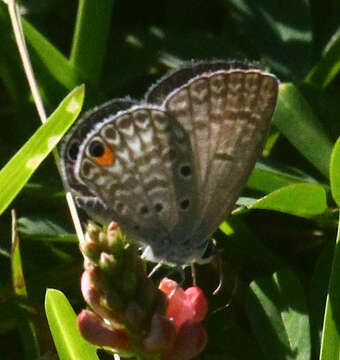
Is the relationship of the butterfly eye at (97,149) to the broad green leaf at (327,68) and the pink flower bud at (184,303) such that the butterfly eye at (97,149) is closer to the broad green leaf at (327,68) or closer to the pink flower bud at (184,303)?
the pink flower bud at (184,303)

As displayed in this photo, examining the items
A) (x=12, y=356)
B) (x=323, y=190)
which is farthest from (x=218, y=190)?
Answer: (x=12, y=356)

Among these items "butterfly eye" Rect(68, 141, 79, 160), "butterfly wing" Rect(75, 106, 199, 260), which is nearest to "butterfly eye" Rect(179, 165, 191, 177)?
"butterfly wing" Rect(75, 106, 199, 260)

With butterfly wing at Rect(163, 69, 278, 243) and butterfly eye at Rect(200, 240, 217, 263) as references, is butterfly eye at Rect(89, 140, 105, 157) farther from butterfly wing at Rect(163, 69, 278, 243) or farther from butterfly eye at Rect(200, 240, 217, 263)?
butterfly eye at Rect(200, 240, 217, 263)

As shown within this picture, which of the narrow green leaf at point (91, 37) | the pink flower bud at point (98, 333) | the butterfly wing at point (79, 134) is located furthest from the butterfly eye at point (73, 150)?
the narrow green leaf at point (91, 37)

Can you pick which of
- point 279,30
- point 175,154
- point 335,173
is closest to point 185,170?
point 175,154

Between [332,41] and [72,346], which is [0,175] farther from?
[332,41]

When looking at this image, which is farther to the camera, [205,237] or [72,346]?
[205,237]
